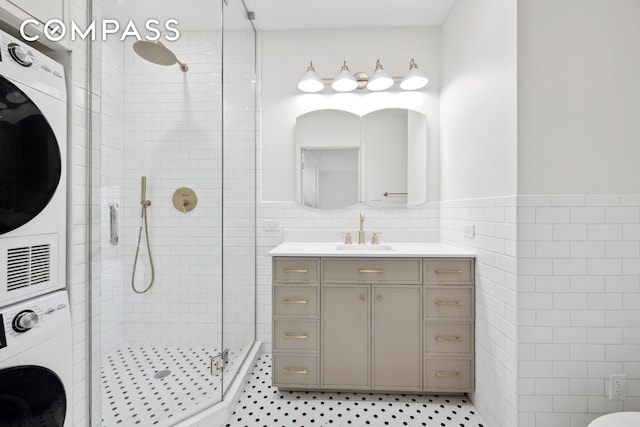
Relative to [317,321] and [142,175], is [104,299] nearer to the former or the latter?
[142,175]

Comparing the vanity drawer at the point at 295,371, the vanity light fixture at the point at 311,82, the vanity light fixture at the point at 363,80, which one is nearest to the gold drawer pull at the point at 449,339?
the vanity drawer at the point at 295,371

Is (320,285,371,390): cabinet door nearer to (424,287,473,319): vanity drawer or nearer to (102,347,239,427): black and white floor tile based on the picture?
(424,287,473,319): vanity drawer

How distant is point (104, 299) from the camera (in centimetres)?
133

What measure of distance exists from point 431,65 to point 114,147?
2331 mm

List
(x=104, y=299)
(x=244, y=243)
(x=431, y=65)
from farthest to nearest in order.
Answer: (x=431, y=65)
(x=244, y=243)
(x=104, y=299)

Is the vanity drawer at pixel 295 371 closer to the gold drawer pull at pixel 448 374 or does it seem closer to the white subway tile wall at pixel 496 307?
the gold drawer pull at pixel 448 374

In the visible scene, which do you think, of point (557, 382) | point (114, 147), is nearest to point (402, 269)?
point (557, 382)

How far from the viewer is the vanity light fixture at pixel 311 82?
2.35 meters

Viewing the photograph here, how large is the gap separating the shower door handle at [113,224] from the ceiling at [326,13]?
1123mm

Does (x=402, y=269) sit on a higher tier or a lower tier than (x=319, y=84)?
lower

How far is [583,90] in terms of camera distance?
4.58ft

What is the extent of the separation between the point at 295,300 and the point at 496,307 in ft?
3.78

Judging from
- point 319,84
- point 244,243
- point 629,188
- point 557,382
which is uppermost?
point 319,84

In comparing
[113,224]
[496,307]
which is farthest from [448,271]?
[113,224]
